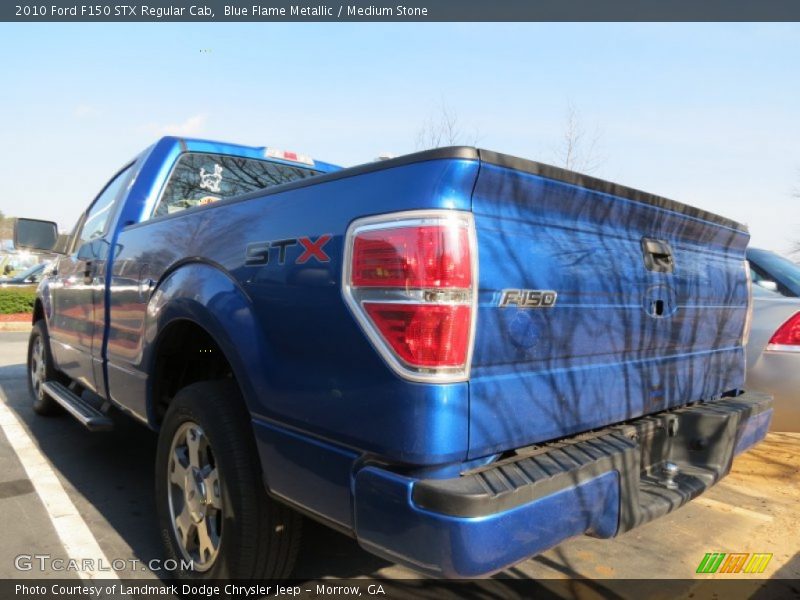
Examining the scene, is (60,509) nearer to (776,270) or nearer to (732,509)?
(732,509)

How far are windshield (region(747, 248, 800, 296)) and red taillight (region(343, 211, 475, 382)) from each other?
4.16 m

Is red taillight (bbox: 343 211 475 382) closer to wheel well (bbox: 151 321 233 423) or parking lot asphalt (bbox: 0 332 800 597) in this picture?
wheel well (bbox: 151 321 233 423)

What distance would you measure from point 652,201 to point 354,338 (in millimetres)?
1403

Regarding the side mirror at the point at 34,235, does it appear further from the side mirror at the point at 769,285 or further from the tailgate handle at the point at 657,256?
the side mirror at the point at 769,285

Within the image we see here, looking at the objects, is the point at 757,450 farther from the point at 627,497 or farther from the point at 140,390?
the point at 140,390

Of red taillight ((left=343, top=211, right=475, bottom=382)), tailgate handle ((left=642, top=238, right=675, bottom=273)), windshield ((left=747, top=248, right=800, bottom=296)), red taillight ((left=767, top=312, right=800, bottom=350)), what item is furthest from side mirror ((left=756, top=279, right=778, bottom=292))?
red taillight ((left=343, top=211, right=475, bottom=382))

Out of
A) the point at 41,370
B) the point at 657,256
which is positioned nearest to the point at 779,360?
the point at 657,256

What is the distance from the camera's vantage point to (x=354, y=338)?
1.79 meters

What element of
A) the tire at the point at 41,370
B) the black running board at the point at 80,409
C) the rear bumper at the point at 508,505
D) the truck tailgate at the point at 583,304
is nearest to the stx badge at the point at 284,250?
the truck tailgate at the point at 583,304

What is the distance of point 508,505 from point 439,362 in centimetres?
44

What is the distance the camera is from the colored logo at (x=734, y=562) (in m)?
2.97

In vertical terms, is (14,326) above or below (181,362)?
below

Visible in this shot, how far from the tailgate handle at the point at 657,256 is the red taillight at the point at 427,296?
1030 mm

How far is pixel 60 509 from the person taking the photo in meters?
3.53
